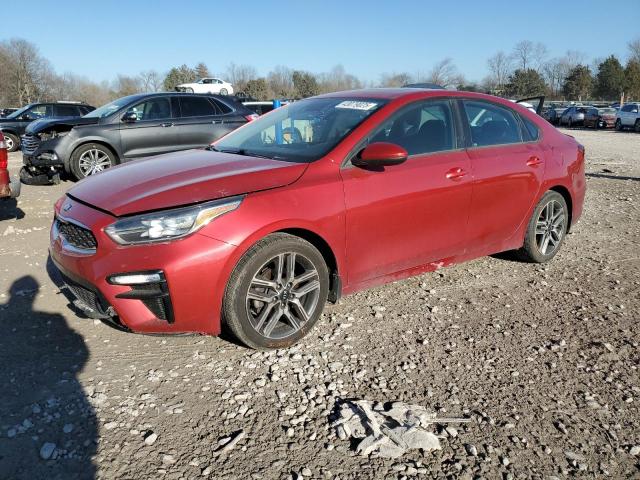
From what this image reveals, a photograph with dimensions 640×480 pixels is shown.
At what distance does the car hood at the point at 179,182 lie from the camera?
3.02m

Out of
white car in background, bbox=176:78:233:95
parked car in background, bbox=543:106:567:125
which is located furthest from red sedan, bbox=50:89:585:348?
parked car in background, bbox=543:106:567:125

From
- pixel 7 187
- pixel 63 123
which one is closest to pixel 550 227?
pixel 7 187

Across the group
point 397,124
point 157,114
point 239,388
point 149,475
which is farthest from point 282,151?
point 157,114

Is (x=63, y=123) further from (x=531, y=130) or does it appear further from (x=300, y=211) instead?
(x=531, y=130)

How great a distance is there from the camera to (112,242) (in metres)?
2.92

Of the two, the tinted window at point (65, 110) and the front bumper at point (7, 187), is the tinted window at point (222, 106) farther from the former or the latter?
the tinted window at point (65, 110)

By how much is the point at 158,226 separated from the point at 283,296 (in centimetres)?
91

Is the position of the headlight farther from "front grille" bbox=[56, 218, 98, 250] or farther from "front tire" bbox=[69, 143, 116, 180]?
"front tire" bbox=[69, 143, 116, 180]

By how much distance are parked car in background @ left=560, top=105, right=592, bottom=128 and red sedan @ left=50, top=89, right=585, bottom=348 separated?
36.3 meters

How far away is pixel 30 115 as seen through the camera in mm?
17734

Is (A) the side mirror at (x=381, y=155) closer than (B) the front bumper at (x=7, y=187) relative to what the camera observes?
Yes

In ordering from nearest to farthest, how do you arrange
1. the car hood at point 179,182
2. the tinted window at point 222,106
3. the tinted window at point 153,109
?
the car hood at point 179,182 < the tinted window at point 153,109 < the tinted window at point 222,106

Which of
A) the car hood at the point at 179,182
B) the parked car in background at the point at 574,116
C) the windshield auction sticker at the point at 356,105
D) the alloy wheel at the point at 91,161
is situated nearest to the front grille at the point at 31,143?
the alloy wheel at the point at 91,161

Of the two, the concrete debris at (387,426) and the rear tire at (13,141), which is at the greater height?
the rear tire at (13,141)
